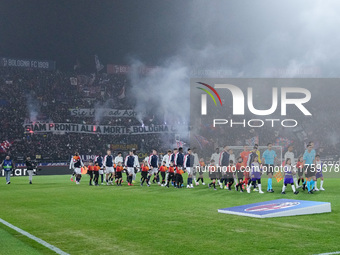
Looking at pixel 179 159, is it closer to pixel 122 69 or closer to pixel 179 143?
pixel 179 143

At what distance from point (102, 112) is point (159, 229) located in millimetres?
48200

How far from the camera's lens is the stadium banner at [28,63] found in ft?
190

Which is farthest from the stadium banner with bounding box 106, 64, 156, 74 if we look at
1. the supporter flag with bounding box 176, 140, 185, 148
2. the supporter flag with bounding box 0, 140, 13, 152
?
the supporter flag with bounding box 0, 140, 13, 152

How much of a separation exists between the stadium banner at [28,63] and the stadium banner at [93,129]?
9.60 meters

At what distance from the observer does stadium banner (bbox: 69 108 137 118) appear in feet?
188

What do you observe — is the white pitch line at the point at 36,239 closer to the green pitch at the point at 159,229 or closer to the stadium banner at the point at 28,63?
the green pitch at the point at 159,229

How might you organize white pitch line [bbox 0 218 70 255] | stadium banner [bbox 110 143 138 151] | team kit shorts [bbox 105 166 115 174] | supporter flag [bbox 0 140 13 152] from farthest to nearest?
stadium banner [bbox 110 143 138 151], supporter flag [bbox 0 140 13 152], team kit shorts [bbox 105 166 115 174], white pitch line [bbox 0 218 70 255]

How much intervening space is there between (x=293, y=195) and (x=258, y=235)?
34.1 feet

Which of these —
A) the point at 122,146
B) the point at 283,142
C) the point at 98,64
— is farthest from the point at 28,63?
the point at 283,142

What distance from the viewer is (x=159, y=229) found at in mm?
11570

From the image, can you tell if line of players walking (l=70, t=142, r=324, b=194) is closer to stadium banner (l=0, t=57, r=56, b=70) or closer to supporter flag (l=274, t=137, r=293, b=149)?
supporter flag (l=274, t=137, r=293, b=149)

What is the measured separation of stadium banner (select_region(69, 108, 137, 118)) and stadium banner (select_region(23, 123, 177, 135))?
82.8 inches

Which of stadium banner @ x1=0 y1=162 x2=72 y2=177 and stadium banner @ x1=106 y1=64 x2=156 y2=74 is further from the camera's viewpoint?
stadium banner @ x1=106 y1=64 x2=156 y2=74

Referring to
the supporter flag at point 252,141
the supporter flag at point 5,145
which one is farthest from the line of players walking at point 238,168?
the supporter flag at point 5,145
